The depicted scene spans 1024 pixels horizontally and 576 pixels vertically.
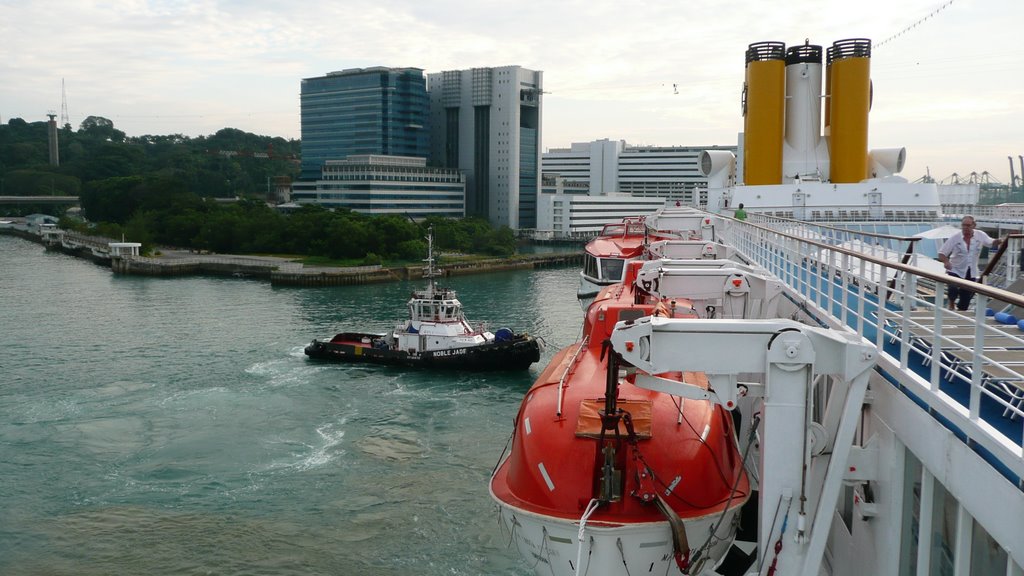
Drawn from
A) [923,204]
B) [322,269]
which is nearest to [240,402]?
[923,204]

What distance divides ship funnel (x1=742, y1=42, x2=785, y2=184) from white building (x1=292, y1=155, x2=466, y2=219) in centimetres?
7302

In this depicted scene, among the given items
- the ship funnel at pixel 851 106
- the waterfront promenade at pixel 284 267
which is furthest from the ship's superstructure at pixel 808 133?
the waterfront promenade at pixel 284 267

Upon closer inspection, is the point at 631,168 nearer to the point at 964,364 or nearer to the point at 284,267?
the point at 284,267

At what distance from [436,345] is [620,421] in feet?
73.4

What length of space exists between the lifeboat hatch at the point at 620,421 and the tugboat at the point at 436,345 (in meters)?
20.4

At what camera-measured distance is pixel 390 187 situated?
9819cm

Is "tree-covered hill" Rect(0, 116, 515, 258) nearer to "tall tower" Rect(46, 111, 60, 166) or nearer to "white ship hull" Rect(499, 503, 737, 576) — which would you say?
"tall tower" Rect(46, 111, 60, 166)

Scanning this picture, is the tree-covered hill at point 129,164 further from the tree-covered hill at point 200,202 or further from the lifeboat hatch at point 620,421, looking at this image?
the lifeboat hatch at point 620,421

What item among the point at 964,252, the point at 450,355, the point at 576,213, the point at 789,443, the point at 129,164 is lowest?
the point at 450,355

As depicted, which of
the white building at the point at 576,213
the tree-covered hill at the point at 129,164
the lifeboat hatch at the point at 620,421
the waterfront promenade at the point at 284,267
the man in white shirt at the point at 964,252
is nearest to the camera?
the lifeboat hatch at the point at 620,421

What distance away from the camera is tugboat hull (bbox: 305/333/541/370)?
28078 mm

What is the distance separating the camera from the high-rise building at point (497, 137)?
110 m

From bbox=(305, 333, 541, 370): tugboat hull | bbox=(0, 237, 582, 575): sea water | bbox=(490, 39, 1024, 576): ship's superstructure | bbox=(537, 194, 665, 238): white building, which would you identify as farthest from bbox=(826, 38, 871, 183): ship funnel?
bbox=(537, 194, 665, 238): white building

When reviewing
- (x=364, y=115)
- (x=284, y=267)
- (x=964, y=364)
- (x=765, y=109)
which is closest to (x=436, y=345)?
(x=765, y=109)
